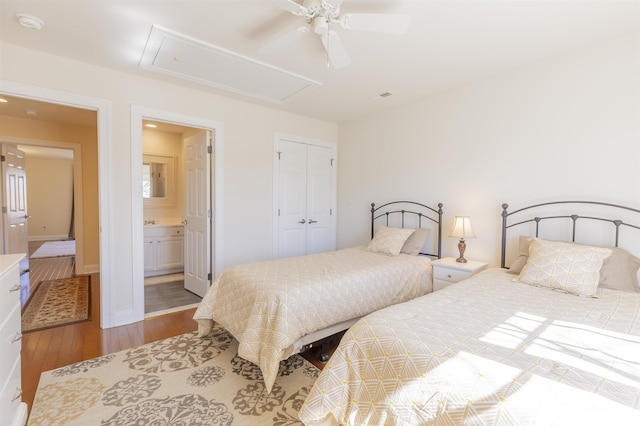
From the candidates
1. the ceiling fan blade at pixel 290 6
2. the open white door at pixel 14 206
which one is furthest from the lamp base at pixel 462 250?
the open white door at pixel 14 206

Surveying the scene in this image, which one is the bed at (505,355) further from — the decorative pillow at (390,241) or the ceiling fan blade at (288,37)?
the ceiling fan blade at (288,37)

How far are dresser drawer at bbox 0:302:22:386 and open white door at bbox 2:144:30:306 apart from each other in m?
3.41

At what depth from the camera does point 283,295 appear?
2068 millimetres

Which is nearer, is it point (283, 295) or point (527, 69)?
point (283, 295)

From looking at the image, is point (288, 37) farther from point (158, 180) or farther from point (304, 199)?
point (158, 180)

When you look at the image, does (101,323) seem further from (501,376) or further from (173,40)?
(501,376)

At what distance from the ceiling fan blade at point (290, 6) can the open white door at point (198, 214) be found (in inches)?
90.2

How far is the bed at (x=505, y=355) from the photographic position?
0.97 metres

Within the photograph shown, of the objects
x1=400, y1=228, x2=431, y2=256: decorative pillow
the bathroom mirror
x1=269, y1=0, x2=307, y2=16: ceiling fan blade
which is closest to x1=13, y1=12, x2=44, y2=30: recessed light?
x1=269, y1=0, x2=307, y2=16: ceiling fan blade

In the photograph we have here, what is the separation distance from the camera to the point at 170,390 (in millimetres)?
2010

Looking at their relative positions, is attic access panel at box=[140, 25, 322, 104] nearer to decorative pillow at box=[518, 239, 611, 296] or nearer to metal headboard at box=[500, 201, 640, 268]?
metal headboard at box=[500, 201, 640, 268]

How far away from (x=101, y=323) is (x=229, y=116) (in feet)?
8.82

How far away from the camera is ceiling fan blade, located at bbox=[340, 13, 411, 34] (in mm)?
1708

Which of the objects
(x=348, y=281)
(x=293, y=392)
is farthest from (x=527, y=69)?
(x=293, y=392)
